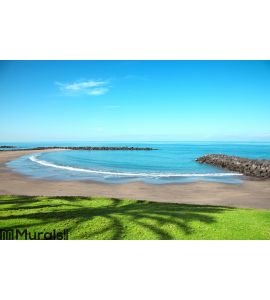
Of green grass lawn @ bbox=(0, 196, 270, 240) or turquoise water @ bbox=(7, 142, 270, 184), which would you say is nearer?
green grass lawn @ bbox=(0, 196, 270, 240)

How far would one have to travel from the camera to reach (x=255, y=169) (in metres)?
29.3

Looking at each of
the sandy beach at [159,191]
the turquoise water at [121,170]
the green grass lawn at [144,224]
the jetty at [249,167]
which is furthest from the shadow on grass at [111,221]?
the jetty at [249,167]

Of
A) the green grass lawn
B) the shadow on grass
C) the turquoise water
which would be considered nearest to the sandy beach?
the turquoise water

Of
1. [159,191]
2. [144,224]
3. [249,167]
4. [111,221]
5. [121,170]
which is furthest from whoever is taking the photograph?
[249,167]

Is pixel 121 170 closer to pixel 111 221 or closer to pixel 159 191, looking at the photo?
pixel 159 191

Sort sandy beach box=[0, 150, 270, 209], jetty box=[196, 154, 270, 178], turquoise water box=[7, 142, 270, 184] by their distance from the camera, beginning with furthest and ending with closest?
jetty box=[196, 154, 270, 178] → turquoise water box=[7, 142, 270, 184] → sandy beach box=[0, 150, 270, 209]

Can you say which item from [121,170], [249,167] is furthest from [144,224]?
[249,167]

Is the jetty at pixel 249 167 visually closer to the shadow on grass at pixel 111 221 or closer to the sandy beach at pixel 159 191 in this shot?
the sandy beach at pixel 159 191

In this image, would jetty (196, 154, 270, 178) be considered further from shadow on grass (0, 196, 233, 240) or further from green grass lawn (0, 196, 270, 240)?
shadow on grass (0, 196, 233, 240)

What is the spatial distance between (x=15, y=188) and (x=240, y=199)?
16.0 metres

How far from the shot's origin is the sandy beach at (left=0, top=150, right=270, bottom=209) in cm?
1578

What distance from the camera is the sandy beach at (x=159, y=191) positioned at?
51.8 ft

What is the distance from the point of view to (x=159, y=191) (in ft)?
59.9

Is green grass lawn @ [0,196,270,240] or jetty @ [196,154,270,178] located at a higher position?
green grass lawn @ [0,196,270,240]
